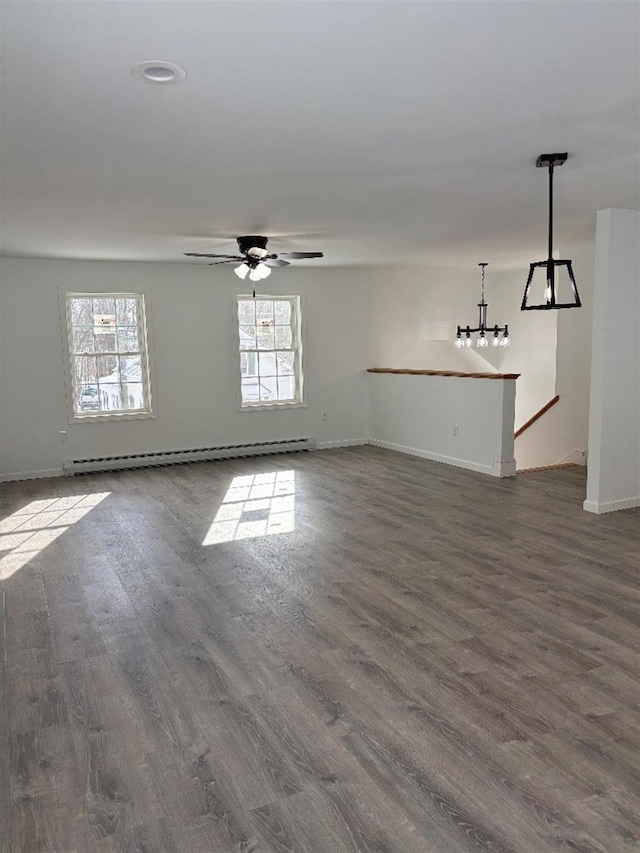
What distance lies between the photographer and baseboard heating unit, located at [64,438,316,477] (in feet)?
24.6

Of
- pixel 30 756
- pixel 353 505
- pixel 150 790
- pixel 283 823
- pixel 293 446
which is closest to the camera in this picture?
pixel 283 823

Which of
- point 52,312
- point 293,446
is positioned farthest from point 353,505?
point 52,312

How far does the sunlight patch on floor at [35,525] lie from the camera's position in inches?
180

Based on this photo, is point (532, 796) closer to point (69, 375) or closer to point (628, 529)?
point (628, 529)

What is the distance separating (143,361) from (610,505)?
17.8 feet

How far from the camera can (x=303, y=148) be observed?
3.26 metres

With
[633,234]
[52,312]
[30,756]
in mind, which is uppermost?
[633,234]

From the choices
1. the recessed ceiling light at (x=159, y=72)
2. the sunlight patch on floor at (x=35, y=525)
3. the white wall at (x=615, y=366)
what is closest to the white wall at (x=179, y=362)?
the sunlight patch on floor at (x=35, y=525)

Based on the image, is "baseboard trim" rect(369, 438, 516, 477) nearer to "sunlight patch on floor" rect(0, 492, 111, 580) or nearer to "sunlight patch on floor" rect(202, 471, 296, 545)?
"sunlight patch on floor" rect(202, 471, 296, 545)

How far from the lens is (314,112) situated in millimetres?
2740

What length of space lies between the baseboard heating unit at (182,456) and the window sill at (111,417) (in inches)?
17.6

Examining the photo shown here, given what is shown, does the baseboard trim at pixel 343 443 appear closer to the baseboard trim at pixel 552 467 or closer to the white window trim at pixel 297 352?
the white window trim at pixel 297 352

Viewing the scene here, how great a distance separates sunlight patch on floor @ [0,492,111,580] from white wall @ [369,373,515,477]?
3867 mm

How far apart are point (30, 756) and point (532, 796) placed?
5.83ft
